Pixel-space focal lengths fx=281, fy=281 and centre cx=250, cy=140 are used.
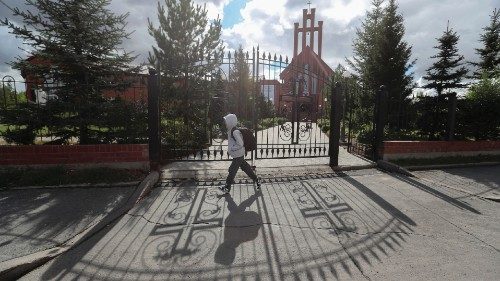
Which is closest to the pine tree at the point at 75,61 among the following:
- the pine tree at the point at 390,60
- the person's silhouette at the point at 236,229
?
the person's silhouette at the point at 236,229

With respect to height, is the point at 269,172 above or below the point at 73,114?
below

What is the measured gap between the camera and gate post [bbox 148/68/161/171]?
608cm

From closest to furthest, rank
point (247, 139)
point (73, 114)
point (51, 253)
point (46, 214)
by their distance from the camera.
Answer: point (51, 253), point (46, 214), point (247, 139), point (73, 114)

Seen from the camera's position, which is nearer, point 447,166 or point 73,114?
point 73,114

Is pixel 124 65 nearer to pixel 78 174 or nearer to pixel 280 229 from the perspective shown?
pixel 78 174

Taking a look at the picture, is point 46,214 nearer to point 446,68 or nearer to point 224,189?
point 224,189

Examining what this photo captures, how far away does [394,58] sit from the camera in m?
12.2

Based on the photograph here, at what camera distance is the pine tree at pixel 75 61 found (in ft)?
19.0

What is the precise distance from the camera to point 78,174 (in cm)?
555

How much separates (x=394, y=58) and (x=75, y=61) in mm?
11911

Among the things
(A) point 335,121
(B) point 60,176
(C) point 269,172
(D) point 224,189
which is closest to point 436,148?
(A) point 335,121

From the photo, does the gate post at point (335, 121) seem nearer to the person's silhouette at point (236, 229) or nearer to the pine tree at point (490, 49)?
Result: the person's silhouette at point (236, 229)

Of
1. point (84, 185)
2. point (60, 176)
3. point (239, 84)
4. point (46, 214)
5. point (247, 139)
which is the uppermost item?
point (239, 84)

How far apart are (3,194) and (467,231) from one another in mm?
7437
